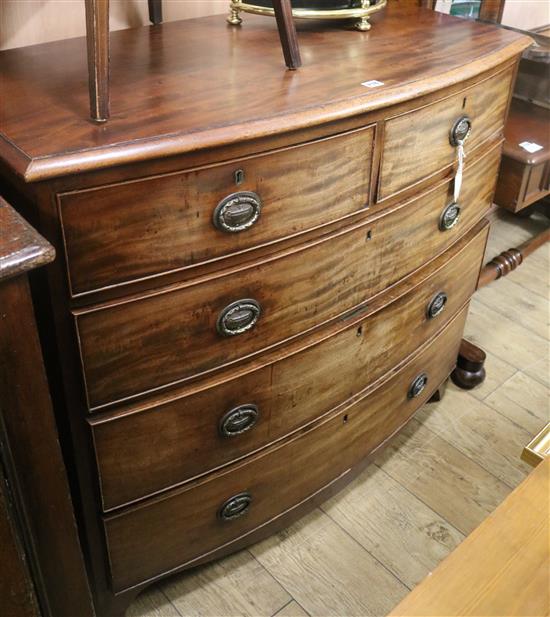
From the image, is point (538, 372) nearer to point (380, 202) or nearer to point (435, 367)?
point (435, 367)

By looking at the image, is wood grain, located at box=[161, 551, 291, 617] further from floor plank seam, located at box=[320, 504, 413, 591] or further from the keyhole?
the keyhole

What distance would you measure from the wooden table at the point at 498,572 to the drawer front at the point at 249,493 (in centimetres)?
56

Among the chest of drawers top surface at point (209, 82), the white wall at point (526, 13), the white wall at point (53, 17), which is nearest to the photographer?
the chest of drawers top surface at point (209, 82)

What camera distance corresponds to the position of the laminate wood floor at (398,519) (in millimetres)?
1465

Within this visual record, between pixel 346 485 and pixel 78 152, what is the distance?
1122 mm

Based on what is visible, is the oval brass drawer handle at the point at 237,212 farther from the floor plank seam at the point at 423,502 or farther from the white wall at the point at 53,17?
the floor plank seam at the point at 423,502

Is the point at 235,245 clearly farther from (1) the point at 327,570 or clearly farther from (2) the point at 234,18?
(1) the point at 327,570

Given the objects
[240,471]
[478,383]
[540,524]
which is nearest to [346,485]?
[240,471]

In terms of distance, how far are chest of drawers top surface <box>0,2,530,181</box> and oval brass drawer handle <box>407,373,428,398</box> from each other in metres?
0.71

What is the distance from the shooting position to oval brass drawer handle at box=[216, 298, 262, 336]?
107cm

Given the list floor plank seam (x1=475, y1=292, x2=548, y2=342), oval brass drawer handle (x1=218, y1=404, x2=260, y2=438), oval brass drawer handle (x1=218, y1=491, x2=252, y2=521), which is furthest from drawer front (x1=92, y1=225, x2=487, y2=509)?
floor plank seam (x1=475, y1=292, x2=548, y2=342)

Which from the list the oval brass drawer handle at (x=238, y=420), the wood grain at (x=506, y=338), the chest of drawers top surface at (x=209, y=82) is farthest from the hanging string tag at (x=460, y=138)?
the wood grain at (x=506, y=338)

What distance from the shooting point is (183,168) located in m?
0.91

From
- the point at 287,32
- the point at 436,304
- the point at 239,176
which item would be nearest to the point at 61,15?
the point at 287,32
